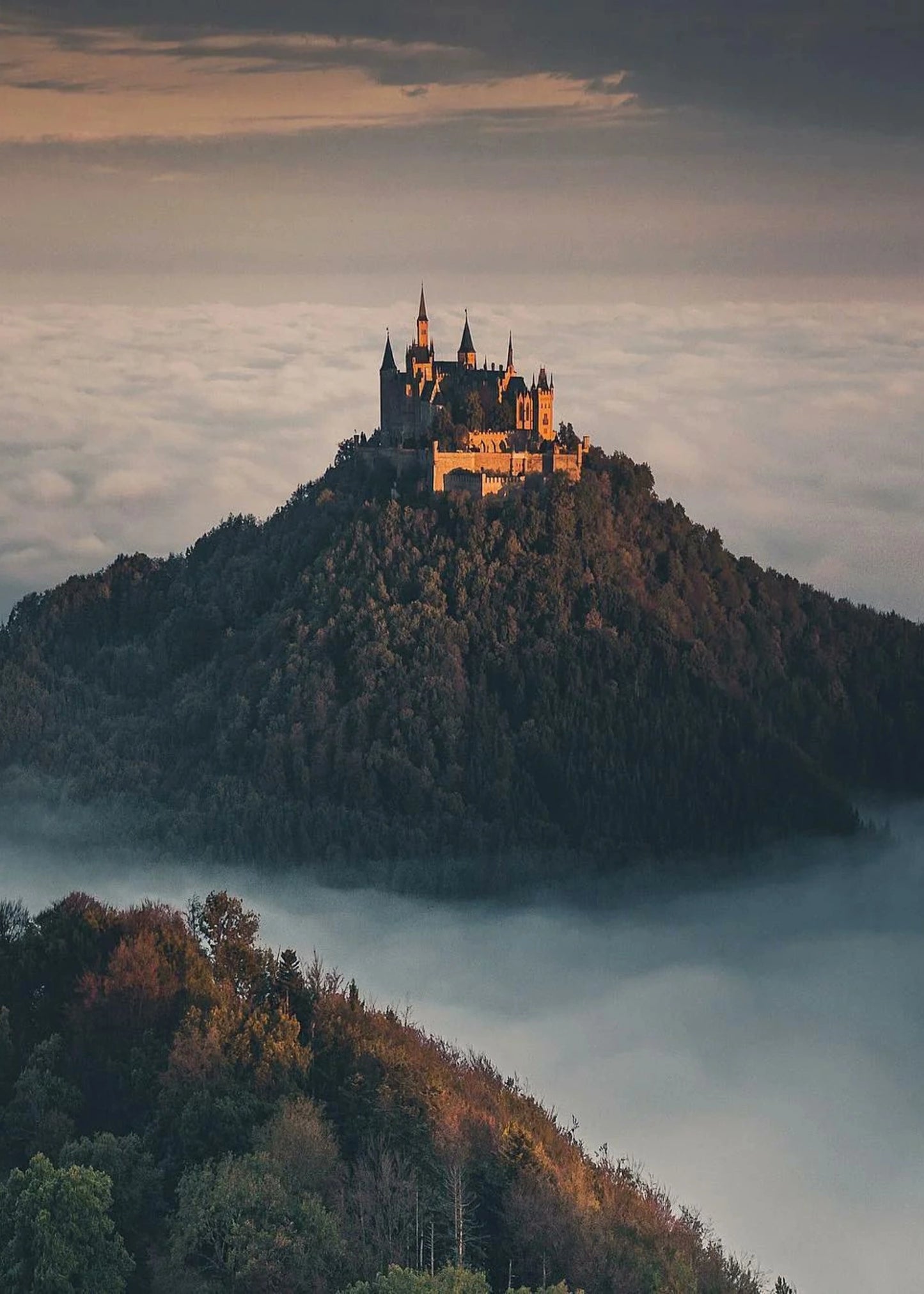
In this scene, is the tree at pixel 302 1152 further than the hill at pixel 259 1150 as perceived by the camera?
Yes

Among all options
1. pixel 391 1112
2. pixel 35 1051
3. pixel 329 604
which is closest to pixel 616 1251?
pixel 391 1112

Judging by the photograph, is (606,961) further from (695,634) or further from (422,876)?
(695,634)

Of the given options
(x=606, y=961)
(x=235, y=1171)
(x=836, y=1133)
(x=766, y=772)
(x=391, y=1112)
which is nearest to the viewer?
(x=235, y=1171)

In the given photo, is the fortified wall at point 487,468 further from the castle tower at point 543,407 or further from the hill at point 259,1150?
the hill at point 259,1150

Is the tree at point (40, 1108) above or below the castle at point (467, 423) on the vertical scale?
below

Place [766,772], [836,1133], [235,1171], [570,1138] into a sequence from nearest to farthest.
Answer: [235,1171] < [570,1138] < [836,1133] < [766,772]

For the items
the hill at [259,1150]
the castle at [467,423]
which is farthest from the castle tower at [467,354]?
the hill at [259,1150]

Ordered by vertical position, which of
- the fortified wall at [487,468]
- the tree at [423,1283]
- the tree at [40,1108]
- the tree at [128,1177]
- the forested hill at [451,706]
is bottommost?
the tree at [423,1283]
